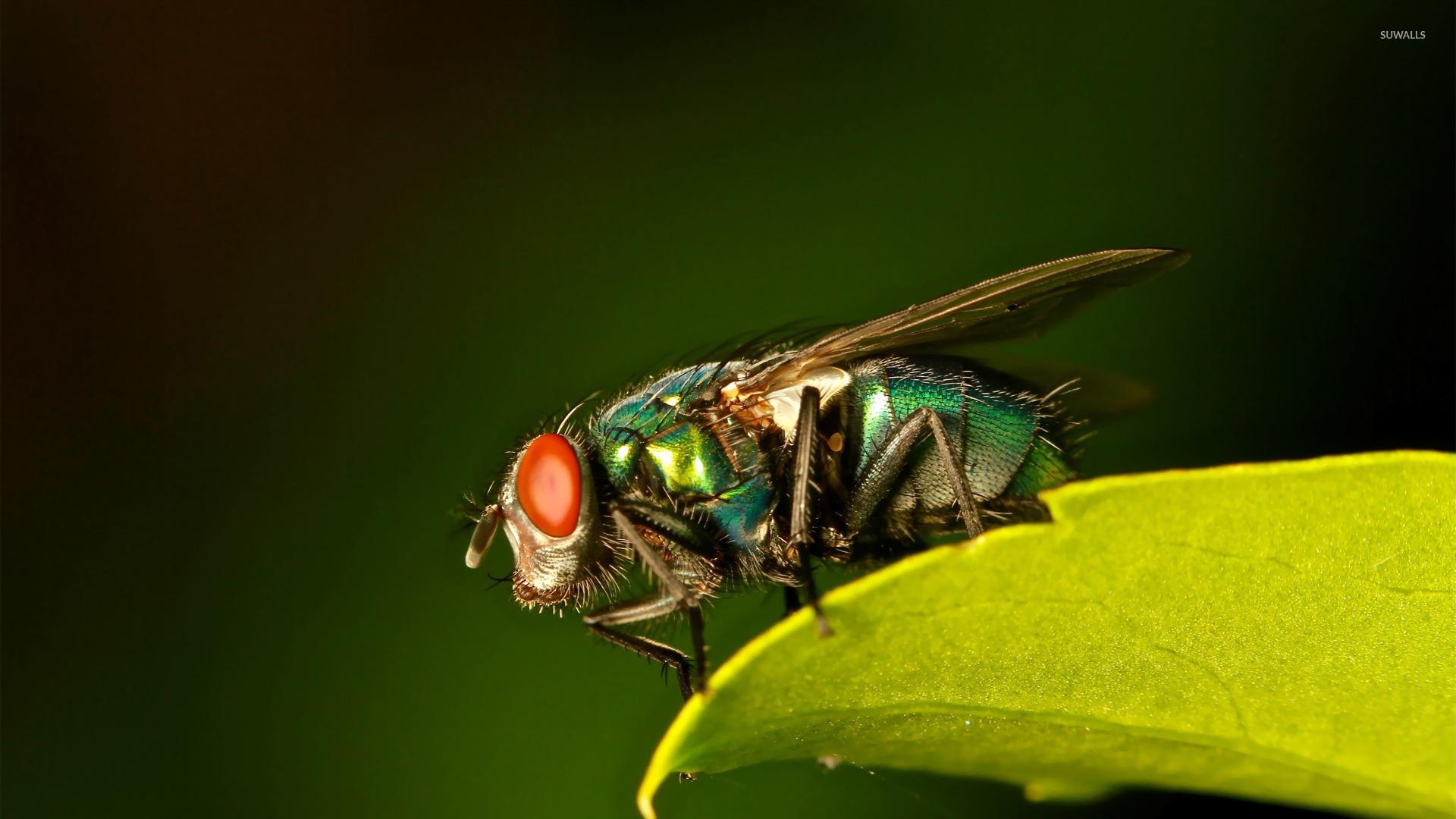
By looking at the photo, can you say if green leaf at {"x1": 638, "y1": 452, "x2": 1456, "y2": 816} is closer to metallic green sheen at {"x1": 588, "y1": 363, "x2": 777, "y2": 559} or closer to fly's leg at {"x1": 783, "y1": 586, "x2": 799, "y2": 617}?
metallic green sheen at {"x1": 588, "y1": 363, "x2": 777, "y2": 559}

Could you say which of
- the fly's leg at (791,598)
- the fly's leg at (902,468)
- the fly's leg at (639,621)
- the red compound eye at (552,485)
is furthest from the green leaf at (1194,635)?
the fly's leg at (791,598)

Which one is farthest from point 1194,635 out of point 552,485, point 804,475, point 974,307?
point 552,485

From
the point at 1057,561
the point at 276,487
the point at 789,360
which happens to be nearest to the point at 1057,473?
the point at 789,360

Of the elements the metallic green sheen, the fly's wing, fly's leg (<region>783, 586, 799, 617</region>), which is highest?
the fly's wing

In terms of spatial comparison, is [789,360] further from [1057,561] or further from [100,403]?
[100,403]

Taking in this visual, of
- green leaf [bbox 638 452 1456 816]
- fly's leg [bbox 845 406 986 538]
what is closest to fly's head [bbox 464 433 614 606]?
fly's leg [bbox 845 406 986 538]

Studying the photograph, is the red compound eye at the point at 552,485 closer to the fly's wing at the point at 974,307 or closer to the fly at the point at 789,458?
the fly at the point at 789,458
